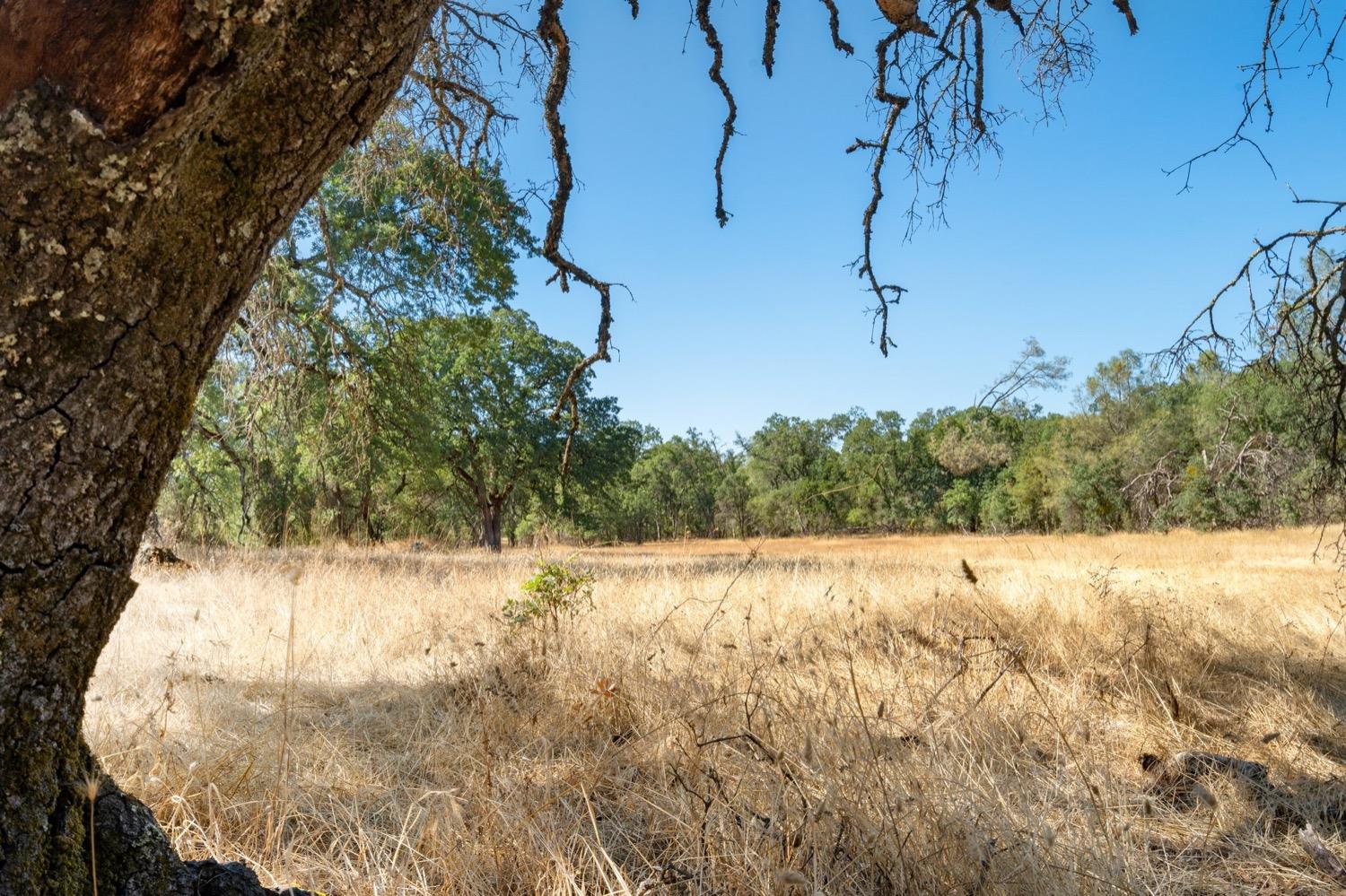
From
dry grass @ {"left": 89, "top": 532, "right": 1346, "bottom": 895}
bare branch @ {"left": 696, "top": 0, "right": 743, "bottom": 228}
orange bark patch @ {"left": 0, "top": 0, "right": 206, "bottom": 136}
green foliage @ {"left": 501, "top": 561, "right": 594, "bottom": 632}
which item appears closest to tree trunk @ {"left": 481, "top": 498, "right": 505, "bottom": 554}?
dry grass @ {"left": 89, "top": 532, "right": 1346, "bottom": 895}

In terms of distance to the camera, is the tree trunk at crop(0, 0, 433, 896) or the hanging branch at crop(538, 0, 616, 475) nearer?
the tree trunk at crop(0, 0, 433, 896)

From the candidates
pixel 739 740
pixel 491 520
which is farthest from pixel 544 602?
pixel 491 520

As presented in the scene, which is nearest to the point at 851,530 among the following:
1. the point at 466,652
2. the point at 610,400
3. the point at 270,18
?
the point at 610,400

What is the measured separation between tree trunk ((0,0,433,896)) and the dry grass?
1.03 m

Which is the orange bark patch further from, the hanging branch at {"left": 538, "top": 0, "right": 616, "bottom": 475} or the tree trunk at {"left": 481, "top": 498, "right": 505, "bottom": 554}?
the tree trunk at {"left": 481, "top": 498, "right": 505, "bottom": 554}

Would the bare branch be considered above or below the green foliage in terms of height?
above

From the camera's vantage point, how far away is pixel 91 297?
1.16m

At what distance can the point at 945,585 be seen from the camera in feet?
27.2

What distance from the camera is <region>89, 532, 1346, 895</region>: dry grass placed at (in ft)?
6.81

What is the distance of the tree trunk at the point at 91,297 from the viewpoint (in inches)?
44.3

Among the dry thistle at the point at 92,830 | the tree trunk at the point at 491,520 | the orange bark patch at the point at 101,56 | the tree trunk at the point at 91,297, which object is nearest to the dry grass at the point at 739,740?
the dry thistle at the point at 92,830

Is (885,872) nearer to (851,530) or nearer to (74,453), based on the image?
(74,453)

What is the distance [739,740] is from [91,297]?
2606 mm

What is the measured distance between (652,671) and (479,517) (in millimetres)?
31052
